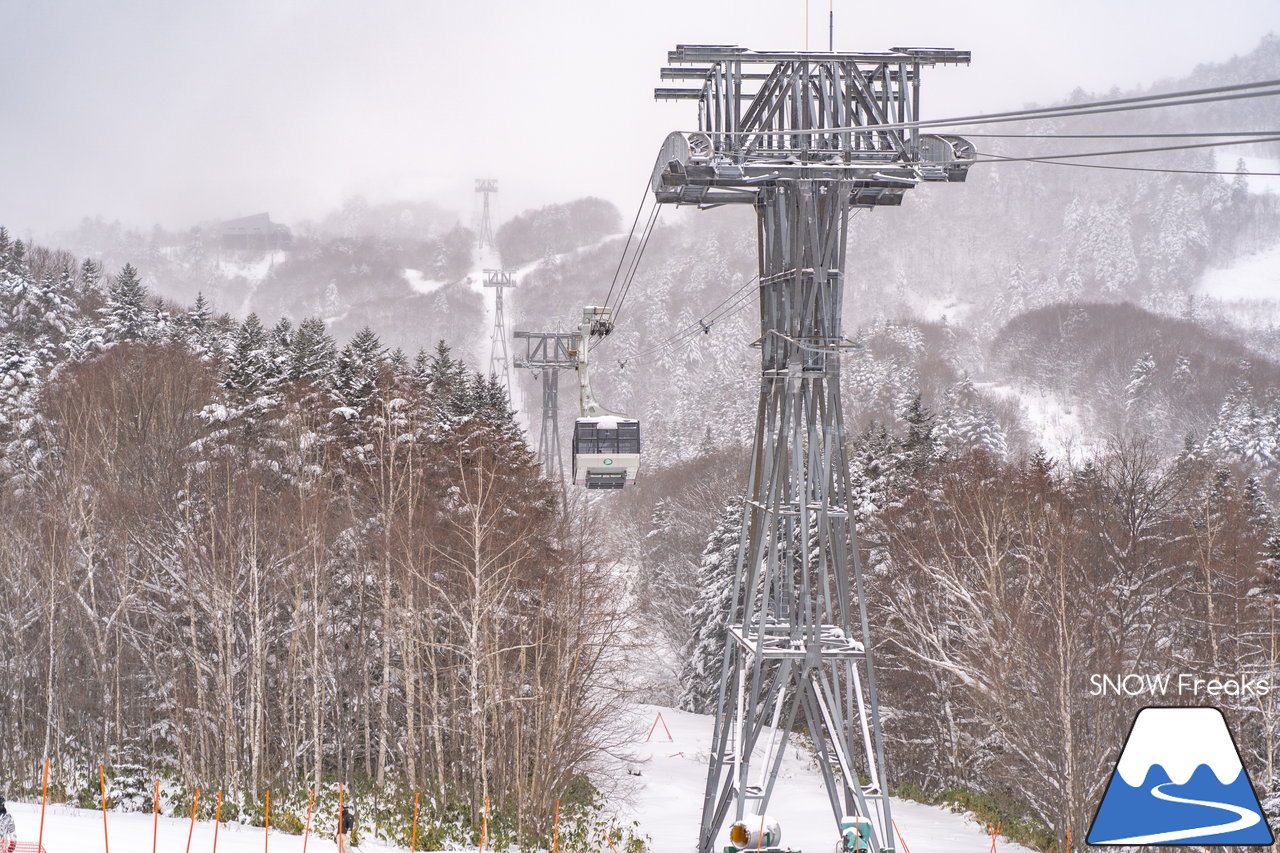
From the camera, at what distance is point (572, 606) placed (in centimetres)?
2452

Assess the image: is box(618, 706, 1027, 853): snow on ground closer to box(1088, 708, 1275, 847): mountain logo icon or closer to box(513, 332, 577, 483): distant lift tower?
box(513, 332, 577, 483): distant lift tower

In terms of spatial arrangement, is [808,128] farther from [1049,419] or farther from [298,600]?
[1049,419]

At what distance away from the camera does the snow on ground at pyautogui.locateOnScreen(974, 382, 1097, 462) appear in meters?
127

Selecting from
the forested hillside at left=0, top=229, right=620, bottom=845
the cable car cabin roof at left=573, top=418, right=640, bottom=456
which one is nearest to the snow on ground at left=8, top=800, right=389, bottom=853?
the forested hillside at left=0, top=229, right=620, bottom=845

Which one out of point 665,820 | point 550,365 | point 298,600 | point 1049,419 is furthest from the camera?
point 1049,419

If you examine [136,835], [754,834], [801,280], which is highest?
[801,280]

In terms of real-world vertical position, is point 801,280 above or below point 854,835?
above

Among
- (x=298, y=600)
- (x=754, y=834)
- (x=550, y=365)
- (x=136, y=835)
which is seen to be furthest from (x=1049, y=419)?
(x=136, y=835)

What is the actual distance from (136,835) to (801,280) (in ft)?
46.7

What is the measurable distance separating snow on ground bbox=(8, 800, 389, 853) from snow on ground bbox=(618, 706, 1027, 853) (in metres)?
8.35

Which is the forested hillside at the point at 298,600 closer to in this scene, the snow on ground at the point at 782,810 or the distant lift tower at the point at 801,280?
the snow on ground at the point at 782,810

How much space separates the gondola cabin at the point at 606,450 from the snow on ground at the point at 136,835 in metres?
9.77

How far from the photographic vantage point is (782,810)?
2891 cm

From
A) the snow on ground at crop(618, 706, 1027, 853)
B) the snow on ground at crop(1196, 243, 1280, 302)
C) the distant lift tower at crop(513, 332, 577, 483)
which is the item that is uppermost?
the snow on ground at crop(1196, 243, 1280, 302)
